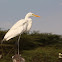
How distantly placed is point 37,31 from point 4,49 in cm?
411

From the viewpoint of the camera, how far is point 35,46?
1158 centimetres

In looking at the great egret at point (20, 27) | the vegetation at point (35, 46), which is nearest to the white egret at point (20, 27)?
the great egret at point (20, 27)

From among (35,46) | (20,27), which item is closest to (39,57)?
(20,27)

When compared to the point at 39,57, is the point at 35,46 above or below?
above

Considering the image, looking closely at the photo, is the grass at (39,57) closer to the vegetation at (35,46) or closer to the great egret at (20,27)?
the vegetation at (35,46)

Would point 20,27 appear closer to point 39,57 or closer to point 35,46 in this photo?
point 39,57

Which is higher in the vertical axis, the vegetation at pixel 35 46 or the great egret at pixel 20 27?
the great egret at pixel 20 27

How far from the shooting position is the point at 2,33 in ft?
31.7

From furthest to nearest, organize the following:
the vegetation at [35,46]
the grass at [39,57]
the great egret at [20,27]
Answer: the vegetation at [35,46] → the grass at [39,57] → the great egret at [20,27]

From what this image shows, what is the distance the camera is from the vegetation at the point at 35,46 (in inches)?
335

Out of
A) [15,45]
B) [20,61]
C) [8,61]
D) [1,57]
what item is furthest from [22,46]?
[20,61]

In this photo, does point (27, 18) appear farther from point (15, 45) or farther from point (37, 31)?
point (37, 31)

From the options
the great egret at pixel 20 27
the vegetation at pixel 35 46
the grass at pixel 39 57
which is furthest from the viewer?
the vegetation at pixel 35 46

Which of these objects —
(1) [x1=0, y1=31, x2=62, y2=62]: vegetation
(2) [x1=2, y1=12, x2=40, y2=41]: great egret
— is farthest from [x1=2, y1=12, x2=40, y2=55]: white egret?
(1) [x1=0, y1=31, x2=62, y2=62]: vegetation
